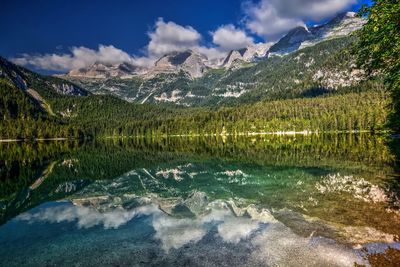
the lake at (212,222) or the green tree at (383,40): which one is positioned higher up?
the green tree at (383,40)

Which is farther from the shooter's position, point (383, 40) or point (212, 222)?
point (383, 40)

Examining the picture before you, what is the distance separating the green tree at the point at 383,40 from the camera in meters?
22.0

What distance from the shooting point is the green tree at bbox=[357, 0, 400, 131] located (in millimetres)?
21984

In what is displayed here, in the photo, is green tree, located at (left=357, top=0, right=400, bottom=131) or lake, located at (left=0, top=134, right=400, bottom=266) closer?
lake, located at (left=0, top=134, right=400, bottom=266)

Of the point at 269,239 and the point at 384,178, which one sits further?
the point at 384,178

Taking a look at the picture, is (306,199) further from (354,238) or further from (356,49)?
(356,49)

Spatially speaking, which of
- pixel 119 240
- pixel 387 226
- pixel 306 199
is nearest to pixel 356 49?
pixel 306 199

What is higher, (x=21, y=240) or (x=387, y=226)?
(x=387, y=226)

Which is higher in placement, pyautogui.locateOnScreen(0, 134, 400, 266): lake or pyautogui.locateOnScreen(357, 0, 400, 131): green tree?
pyautogui.locateOnScreen(357, 0, 400, 131): green tree

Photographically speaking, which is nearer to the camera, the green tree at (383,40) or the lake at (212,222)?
the lake at (212,222)

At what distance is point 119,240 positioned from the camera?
58.1 feet

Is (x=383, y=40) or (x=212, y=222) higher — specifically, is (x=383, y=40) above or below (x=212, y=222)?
above

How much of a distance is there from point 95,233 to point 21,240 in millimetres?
4215

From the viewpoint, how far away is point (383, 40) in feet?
72.5
